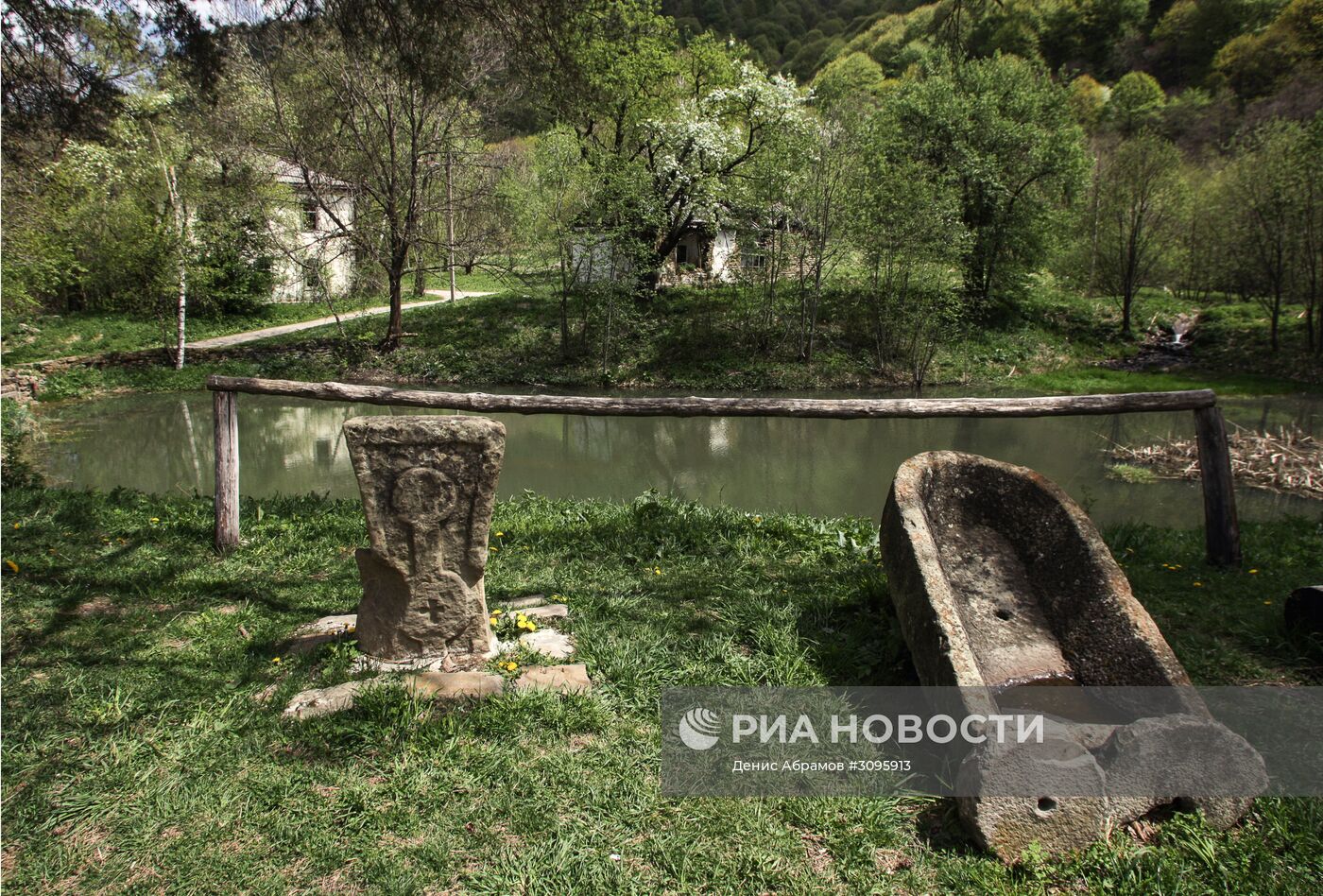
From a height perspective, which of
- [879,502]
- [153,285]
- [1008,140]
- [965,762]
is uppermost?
[1008,140]

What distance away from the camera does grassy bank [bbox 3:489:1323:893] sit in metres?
2.49

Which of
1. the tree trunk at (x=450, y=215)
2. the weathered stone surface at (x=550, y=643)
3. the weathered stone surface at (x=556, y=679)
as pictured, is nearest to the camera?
the weathered stone surface at (x=556, y=679)

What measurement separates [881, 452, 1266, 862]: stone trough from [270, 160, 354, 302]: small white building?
18.0 metres

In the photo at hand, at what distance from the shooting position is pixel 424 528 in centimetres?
369

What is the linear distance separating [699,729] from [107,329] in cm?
2372

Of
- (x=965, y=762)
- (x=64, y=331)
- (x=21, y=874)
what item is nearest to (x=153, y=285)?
(x=64, y=331)

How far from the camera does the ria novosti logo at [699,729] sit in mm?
3172

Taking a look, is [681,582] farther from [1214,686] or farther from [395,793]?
[1214,686]

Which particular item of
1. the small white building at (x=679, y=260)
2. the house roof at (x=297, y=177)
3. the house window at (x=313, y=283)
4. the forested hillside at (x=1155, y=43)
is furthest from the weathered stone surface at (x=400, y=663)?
the house window at (x=313, y=283)

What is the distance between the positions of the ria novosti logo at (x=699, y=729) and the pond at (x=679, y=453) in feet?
15.7

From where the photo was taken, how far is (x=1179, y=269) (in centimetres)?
2525

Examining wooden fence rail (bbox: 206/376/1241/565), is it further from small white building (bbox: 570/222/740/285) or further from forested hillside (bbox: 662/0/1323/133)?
small white building (bbox: 570/222/740/285)

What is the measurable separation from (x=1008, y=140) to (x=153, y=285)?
23.3 metres

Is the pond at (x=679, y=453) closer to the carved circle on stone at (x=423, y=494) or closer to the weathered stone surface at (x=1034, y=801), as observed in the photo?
the carved circle on stone at (x=423, y=494)
